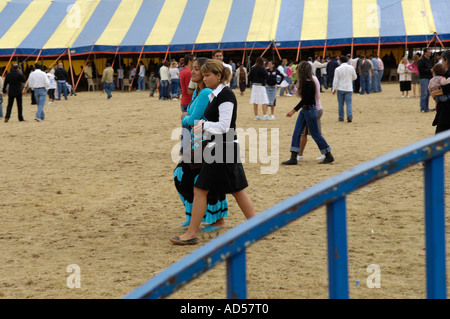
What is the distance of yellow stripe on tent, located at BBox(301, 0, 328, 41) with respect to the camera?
24703mm

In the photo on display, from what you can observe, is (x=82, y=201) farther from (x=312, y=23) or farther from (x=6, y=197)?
(x=312, y=23)

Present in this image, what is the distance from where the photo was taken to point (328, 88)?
25.6 metres

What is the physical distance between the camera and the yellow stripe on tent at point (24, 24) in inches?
1022

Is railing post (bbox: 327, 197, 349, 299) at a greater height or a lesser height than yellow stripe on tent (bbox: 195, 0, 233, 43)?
lesser

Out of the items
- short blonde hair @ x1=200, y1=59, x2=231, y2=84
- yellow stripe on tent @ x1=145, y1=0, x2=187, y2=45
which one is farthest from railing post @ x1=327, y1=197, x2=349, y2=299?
yellow stripe on tent @ x1=145, y1=0, x2=187, y2=45

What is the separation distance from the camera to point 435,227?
1.48m

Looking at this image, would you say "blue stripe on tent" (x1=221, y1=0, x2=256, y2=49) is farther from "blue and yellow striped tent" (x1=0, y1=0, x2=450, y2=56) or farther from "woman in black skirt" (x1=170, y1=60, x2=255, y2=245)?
"woman in black skirt" (x1=170, y1=60, x2=255, y2=245)

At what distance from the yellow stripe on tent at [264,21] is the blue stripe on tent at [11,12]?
1096 cm

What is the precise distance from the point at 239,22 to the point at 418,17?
750cm

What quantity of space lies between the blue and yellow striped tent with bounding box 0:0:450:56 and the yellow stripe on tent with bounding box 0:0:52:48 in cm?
2
